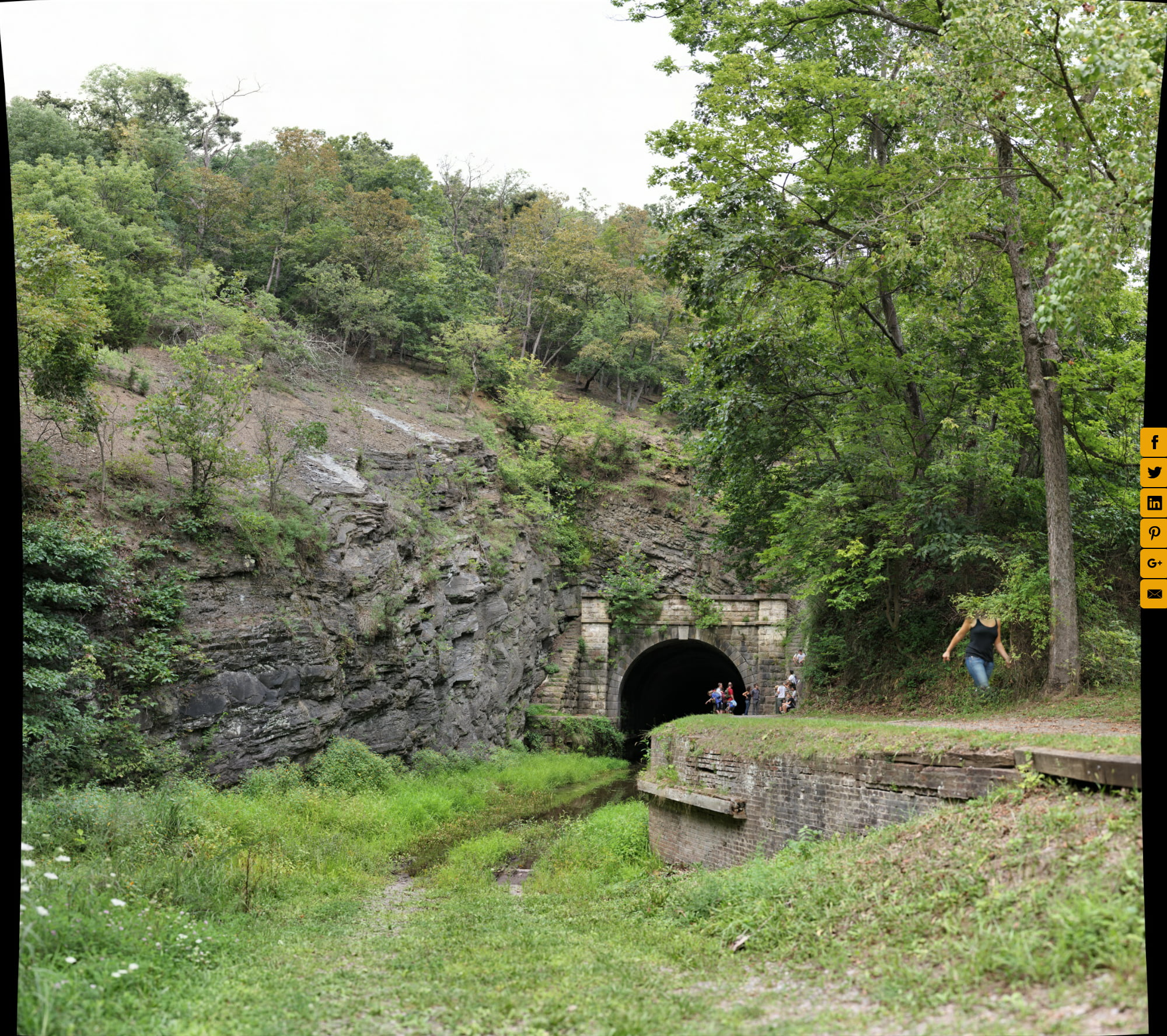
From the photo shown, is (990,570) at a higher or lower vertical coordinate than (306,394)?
lower

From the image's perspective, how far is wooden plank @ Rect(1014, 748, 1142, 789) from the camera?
486 centimetres

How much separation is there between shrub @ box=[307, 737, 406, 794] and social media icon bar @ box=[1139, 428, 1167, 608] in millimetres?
12991

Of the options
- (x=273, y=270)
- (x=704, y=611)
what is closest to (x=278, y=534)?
(x=704, y=611)

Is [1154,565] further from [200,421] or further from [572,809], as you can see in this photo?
[572,809]

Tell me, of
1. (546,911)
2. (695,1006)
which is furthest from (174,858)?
(695,1006)

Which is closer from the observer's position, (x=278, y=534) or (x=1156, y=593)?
(x=1156, y=593)

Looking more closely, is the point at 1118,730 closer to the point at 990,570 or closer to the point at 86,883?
the point at 990,570

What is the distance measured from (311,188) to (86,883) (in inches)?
1155

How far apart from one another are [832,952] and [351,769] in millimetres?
11921

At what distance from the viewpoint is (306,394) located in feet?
79.4

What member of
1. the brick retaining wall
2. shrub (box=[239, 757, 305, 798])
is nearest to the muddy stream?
the brick retaining wall

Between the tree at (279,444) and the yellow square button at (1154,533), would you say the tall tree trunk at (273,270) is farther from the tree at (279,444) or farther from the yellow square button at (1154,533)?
the yellow square button at (1154,533)

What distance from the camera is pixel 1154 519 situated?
5566mm

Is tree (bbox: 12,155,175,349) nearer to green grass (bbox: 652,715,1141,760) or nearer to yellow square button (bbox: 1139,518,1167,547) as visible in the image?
green grass (bbox: 652,715,1141,760)
